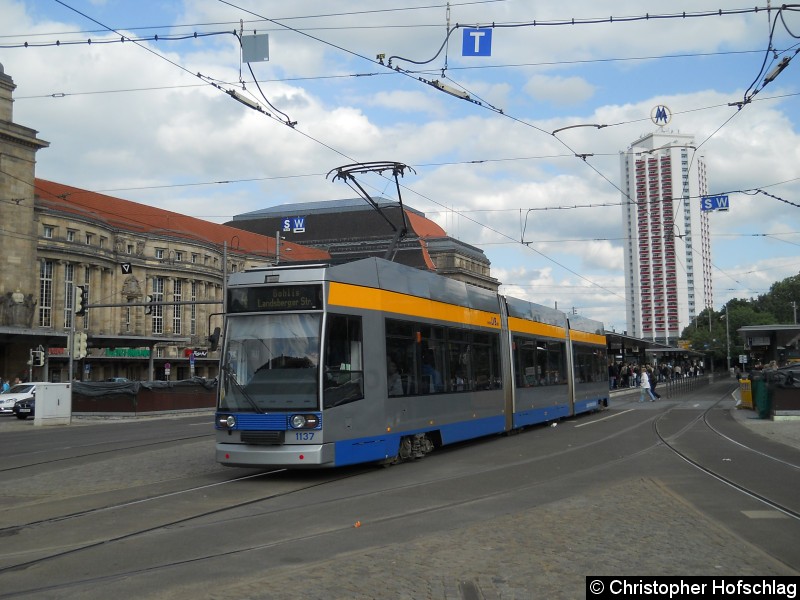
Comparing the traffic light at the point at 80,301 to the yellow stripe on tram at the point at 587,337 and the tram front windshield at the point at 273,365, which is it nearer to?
the yellow stripe on tram at the point at 587,337

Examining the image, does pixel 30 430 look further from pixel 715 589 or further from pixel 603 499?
pixel 715 589

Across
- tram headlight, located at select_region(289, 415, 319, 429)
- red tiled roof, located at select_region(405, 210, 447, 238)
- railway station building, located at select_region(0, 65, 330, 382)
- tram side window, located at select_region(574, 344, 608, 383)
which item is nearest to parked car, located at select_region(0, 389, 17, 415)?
railway station building, located at select_region(0, 65, 330, 382)

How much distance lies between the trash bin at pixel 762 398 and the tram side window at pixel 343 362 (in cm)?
1812

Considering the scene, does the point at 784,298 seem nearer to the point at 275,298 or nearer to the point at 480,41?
the point at 480,41

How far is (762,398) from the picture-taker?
26.0 metres

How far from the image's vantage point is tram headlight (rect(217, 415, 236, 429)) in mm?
11766

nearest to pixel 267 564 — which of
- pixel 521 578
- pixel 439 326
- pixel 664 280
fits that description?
pixel 521 578

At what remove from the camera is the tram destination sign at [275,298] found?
1199 cm

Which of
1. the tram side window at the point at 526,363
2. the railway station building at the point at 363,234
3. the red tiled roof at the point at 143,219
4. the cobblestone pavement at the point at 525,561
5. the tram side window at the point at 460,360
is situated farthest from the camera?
the railway station building at the point at 363,234

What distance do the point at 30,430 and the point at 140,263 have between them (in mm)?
52598

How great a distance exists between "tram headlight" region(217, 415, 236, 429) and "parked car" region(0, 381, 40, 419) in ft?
84.1

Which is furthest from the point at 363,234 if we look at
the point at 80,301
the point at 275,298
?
the point at 275,298

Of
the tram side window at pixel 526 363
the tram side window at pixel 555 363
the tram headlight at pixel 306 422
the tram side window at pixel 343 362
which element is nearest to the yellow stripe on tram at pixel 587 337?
the tram side window at pixel 555 363

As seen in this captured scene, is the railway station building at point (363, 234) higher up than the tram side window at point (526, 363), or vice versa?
the railway station building at point (363, 234)
